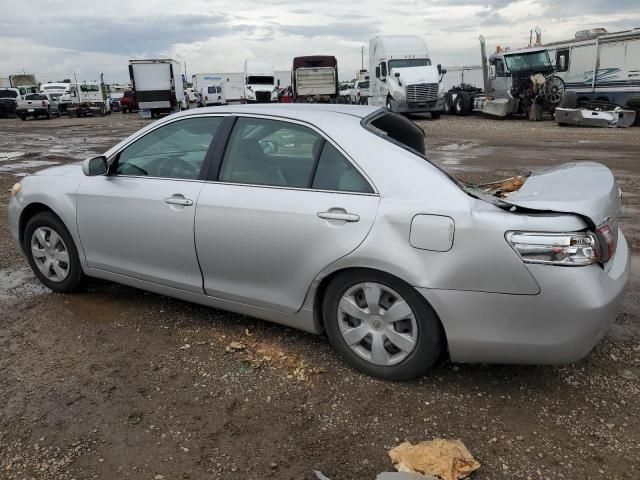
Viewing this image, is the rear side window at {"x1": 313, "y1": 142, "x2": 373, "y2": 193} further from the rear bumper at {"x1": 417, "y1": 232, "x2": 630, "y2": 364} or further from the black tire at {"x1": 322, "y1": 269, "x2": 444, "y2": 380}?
the rear bumper at {"x1": 417, "y1": 232, "x2": 630, "y2": 364}

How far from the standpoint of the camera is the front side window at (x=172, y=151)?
3.75 metres

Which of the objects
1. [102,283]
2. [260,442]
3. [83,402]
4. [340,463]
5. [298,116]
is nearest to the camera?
[340,463]

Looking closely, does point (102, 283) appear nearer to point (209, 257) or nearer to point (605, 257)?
point (209, 257)

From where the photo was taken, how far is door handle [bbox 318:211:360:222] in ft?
9.87

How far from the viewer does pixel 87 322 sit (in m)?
4.09

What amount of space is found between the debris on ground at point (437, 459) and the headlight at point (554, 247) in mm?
948

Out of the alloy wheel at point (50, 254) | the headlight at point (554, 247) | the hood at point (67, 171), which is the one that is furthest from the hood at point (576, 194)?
the alloy wheel at point (50, 254)

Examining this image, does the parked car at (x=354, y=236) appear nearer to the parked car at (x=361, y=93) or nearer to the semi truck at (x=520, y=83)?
the semi truck at (x=520, y=83)

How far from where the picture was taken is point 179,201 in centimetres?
362

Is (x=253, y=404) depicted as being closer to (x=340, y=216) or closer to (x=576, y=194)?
(x=340, y=216)

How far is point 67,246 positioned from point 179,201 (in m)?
1.34

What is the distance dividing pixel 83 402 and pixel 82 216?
1596 millimetres

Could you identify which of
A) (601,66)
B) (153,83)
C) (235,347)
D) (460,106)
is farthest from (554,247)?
(153,83)

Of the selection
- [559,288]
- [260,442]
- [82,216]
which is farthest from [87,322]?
[559,288]
